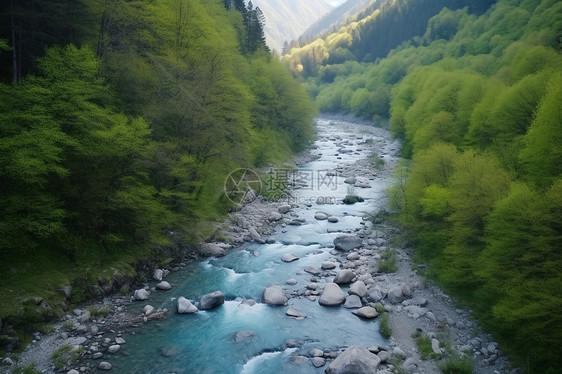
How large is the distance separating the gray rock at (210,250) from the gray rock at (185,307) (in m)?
5.01

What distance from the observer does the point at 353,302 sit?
53.6 ft

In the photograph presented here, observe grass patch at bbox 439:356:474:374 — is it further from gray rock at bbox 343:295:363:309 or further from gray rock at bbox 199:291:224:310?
gray rock at bbox 199:291:224:310

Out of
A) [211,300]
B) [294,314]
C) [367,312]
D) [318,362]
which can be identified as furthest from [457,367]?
[211,300]

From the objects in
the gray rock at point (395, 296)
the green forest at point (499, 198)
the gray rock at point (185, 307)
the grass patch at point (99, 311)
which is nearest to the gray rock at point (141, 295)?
the grass patch at point (99, 311)

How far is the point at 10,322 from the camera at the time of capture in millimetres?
12719

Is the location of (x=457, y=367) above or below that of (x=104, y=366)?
above

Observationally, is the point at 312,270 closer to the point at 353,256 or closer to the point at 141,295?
the point at 353,256

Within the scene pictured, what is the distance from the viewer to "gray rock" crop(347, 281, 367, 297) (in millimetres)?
16906

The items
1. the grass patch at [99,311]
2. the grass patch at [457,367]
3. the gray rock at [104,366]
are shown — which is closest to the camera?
the grass patch at [457,367]

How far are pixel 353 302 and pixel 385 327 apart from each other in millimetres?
2289

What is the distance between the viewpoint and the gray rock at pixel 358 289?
16.9 metres

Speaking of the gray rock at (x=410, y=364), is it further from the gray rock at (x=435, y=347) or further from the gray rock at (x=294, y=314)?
the gray rock at (x=294, y=314)

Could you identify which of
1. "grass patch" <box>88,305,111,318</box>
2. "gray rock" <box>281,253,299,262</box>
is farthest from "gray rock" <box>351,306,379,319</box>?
"grass patch" <box>88,305,111,318</box>

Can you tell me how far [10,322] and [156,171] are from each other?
9063mm
